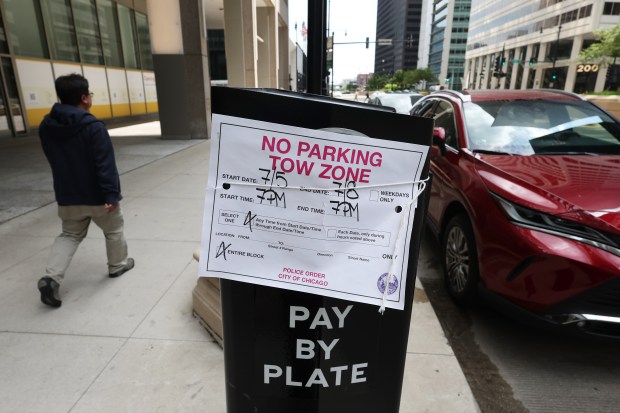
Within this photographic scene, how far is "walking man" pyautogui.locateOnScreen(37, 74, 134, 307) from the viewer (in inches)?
120

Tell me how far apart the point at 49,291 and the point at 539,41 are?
262 feet

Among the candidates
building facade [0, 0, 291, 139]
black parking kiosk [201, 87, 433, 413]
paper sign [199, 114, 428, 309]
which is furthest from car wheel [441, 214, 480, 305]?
building facade [0, 0, 291, 139]

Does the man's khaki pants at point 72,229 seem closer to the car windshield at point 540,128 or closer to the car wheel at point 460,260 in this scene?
the car wheel at point 460,260

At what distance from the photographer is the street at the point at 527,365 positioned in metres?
2.49

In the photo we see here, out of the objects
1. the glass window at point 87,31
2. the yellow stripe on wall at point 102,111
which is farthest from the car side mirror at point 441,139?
the glass window at point 87,31

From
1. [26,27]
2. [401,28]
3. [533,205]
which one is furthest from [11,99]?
[401,28]

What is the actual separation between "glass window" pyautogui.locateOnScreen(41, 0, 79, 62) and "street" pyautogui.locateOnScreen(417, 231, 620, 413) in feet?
52.2

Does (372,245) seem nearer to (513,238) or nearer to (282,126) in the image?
(282,126)

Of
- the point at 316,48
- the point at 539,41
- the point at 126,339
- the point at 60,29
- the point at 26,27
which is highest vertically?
the point at 539,41

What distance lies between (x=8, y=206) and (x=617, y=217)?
6822mm

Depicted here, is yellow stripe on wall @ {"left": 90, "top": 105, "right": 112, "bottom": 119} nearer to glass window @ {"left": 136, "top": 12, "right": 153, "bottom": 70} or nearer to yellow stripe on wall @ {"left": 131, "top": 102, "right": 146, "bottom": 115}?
yellow stripe on wall @ {"left": 131, "top": 102, "right": 146, "bottom": 115}

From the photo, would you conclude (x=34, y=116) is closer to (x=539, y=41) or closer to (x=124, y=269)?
(x=124, y=269)

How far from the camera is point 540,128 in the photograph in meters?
3.88

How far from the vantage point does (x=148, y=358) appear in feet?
8.46
